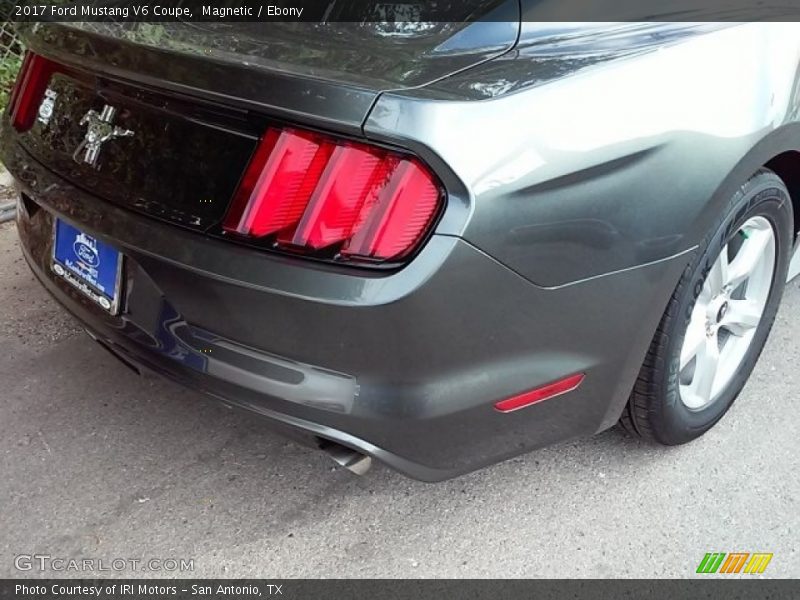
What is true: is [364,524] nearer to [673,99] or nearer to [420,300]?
[420,300]

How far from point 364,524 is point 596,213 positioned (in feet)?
3.43

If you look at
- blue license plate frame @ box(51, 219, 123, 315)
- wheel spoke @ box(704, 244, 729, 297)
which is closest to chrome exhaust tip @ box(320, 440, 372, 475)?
blue license plate frame @ box(51, 219, 123, 315)

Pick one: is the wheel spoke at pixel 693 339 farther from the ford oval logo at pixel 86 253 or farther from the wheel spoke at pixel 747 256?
the ford oval logo at pixel 86 253

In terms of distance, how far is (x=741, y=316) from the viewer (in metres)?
2.57

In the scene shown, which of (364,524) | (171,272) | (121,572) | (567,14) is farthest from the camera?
(364,524)

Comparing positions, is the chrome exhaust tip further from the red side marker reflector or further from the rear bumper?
the red side marker reflector

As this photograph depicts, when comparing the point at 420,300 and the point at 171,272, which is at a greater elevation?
the point at 420,300

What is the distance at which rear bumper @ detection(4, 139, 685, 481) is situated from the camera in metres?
1.64

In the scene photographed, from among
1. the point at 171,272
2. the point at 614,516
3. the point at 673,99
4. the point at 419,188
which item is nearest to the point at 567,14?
the point at 673,99

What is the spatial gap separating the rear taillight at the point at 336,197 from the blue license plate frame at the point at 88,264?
0.43m

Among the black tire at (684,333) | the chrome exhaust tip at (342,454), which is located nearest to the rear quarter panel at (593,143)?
the black tire at (684,333)

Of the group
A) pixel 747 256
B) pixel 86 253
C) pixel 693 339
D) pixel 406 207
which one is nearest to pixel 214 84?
pixel 406 207

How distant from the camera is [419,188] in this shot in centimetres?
160

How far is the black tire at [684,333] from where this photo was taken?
2092 mm
